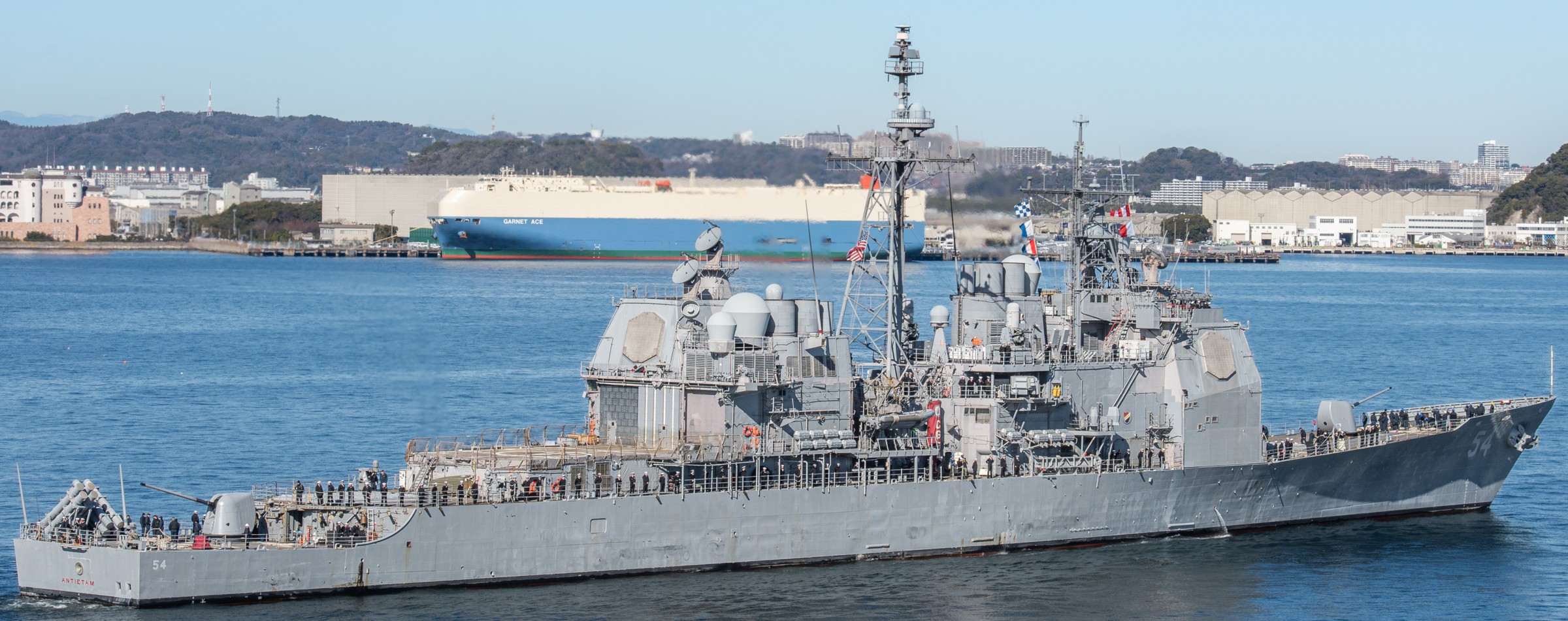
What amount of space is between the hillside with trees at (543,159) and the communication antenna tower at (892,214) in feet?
183

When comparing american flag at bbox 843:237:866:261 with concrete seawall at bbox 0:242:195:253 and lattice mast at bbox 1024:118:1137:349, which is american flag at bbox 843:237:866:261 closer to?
lattice mast at bbox 1024:118:1137:349

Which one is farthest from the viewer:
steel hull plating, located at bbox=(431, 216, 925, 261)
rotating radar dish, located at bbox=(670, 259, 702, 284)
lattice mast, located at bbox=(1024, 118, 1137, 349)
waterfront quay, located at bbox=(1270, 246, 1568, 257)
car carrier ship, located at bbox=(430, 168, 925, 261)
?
waterfront quay, located at bbox=(1270, 246, 1568, 257)

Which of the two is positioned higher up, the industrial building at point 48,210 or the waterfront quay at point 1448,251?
the industrial building at point 48,210

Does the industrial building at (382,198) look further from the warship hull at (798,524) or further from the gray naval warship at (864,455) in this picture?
the warship hull at (798,524)

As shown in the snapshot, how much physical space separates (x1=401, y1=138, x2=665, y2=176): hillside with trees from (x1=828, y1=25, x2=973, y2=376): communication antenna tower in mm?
55636

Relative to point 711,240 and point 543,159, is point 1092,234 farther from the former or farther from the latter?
point 543,159

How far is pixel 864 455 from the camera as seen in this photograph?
106ft

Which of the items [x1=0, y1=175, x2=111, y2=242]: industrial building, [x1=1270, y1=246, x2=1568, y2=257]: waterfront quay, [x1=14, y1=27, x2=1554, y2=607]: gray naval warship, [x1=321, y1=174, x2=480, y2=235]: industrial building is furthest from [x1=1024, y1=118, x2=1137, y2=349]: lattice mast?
[x1=1270, y1=246, x2=1568, y2=257]: waterfront quay

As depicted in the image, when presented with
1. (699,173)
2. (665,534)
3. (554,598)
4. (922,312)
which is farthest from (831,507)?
(699,173)

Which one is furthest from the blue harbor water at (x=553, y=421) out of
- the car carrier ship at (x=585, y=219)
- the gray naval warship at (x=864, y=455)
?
the car carrier ship at (x=585, y=219)

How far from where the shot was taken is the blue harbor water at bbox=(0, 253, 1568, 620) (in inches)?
1179

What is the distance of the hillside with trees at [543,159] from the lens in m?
115

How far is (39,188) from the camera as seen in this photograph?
17562 centimetres

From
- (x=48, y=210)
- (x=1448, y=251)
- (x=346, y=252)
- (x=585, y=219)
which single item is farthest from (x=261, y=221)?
(x=1448, y=251)
